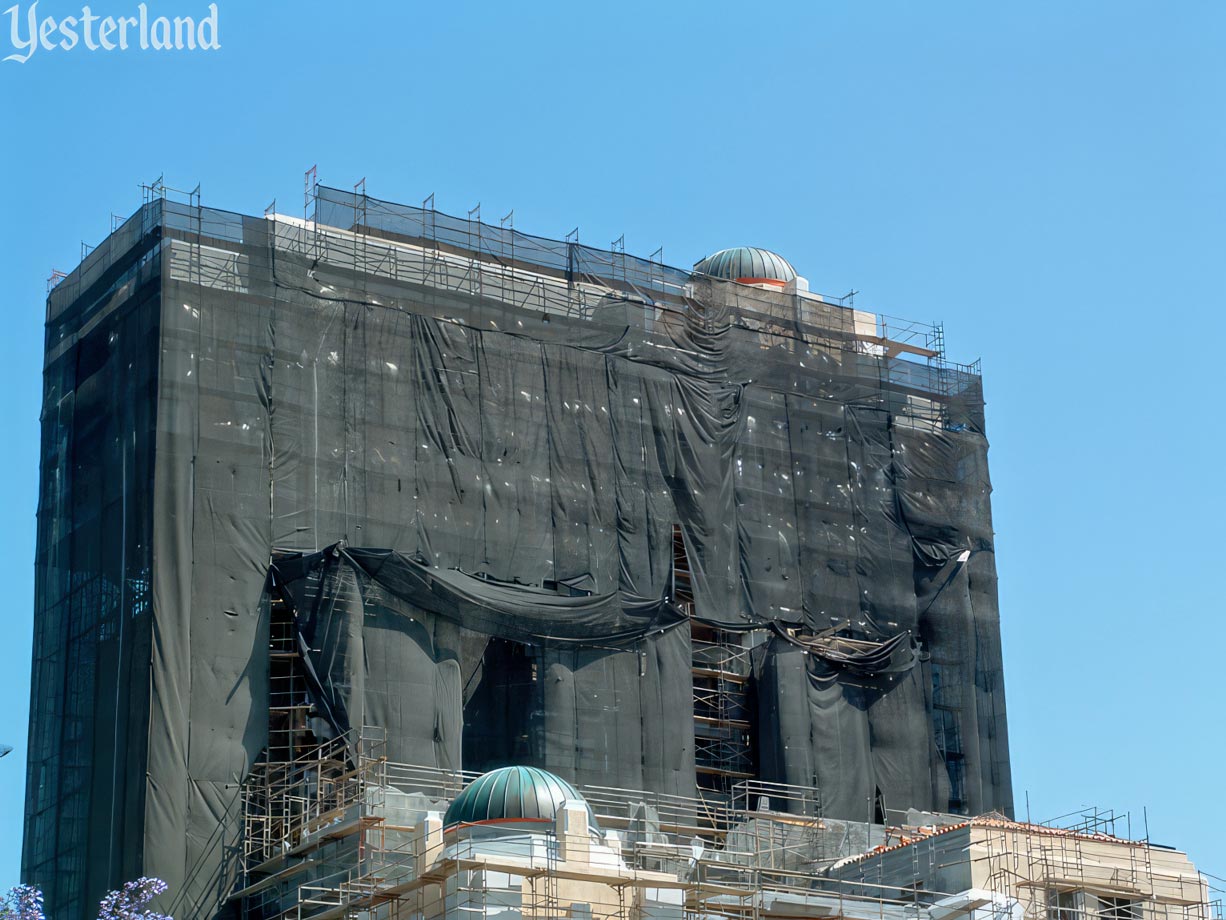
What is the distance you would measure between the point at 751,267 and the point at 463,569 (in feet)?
76.7

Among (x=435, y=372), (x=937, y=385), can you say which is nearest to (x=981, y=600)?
(x=937, y=385)

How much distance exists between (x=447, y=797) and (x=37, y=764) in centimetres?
1226

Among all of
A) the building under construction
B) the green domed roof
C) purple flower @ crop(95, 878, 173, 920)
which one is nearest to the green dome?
the building under construction

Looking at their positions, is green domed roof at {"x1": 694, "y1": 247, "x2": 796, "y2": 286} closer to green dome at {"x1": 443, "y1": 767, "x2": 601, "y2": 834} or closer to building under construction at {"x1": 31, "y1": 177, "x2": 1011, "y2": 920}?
building under construction at {"x1": 31, "y1": 177, "x2": 1011, "y2": 920}

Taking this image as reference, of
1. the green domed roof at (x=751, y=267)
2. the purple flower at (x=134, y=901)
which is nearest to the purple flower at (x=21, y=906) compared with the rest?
the purple flower at (x=134, y=901)

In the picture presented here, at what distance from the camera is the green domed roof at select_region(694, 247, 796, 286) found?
86.9 m

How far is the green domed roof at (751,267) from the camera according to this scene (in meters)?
86.9

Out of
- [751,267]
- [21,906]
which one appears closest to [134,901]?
[21,906]

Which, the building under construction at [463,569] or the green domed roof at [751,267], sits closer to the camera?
the building under construction at [463,569]

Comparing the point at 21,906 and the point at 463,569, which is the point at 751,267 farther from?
the point at 21,906

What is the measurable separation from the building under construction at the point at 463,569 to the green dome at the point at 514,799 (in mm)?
470

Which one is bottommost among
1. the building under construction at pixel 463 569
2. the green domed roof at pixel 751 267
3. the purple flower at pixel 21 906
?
the purple flower at pixel 21 906

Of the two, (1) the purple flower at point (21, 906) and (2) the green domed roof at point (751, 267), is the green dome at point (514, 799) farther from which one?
(2) the green domed roof at point (751, 267)

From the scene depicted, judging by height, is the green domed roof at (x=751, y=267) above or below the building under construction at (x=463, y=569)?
above
